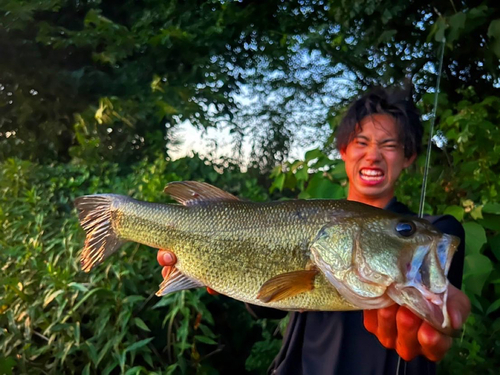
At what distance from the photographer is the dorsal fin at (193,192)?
5.43 feet

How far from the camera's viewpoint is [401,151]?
6.19ft

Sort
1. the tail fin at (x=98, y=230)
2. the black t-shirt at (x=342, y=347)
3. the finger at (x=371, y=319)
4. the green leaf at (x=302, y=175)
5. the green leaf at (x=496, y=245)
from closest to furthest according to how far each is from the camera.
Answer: the finger at (x=371, y=319) < the black t-shirt at (x=342, y=347) < the tail fin at (x=98, y=230) < the green leaf at (x=496, y=245) < the green leaf at (x=302, y=175)

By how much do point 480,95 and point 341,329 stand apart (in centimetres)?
360

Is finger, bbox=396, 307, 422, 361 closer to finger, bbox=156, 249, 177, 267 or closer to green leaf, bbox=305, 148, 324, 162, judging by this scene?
finger, bbox=156, 249, 177, 267

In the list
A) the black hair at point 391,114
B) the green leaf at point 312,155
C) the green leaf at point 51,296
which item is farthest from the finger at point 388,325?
the green leaf at point 312,155

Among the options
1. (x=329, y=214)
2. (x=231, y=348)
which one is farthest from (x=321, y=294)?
(x=231, y=348)

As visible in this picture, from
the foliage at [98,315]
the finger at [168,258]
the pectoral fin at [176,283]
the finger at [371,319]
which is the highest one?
the finger at [168,258]

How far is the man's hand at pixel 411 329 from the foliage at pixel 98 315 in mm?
1651

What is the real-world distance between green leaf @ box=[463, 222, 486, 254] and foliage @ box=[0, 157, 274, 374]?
4.99ft

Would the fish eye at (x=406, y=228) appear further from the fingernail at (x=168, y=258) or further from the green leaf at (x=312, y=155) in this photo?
the green leaf at (x=312, y=155)

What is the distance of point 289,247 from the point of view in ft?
4.59

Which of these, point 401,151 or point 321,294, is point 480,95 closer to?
point 401,151

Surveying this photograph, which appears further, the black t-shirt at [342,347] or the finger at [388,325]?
the black t-shirt at [342,347]

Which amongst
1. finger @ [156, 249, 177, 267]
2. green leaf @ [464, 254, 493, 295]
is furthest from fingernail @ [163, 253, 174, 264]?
green leaf @ [464, 254, 493, 295]
